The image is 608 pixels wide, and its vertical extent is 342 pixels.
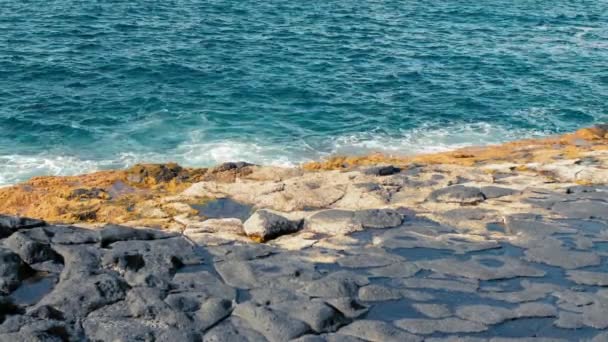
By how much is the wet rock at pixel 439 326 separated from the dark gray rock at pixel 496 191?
5778 mm

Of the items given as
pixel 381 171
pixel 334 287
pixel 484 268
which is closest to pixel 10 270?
pixel 334 287

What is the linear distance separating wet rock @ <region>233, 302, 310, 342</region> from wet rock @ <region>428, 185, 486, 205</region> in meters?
6.41

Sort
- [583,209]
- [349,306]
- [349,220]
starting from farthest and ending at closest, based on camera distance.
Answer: [583,209], [349,220], [349,306]

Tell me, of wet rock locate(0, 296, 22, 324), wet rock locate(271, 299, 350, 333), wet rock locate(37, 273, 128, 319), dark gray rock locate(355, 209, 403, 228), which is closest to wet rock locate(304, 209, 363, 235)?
dark gray rock locate(355, 209, 403, 228)

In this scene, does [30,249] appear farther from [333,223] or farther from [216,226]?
[333,223]

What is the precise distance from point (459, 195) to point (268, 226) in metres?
4.79

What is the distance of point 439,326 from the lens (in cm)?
1245

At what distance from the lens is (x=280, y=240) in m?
15.6

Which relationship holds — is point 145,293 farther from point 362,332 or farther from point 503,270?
point 503,270

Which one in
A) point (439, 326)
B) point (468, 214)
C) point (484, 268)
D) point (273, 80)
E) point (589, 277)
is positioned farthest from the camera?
point (273, 80)

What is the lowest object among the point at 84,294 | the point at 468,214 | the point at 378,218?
the point at 468,214

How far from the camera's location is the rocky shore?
1235cm

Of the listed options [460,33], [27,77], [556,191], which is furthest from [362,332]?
[460,33]

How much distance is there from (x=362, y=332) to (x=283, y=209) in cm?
549
